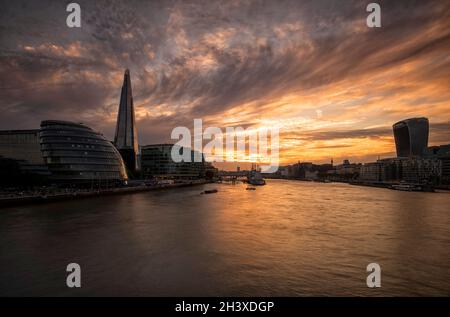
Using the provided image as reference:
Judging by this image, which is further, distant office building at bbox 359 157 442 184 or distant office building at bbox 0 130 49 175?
distant office building at bbox 359 157 442 184

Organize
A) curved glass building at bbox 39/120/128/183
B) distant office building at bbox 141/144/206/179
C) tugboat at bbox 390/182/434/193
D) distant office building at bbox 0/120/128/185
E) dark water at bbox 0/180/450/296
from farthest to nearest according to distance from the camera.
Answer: distant office building at bbox 141/144/206/179, tugboat at bbox 390/182/434/193, distant office building at bbox 0/120/128/185, curved glass building at bbox 39/120/128/183, dark water at bbox 0/180/450/296

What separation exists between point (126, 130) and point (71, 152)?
95.6 m

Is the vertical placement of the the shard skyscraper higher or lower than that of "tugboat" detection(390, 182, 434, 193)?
higher

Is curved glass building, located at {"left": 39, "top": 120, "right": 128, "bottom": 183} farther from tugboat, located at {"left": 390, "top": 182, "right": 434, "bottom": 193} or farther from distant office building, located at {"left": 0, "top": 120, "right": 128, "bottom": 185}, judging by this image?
tugboat, located at {"left": 390, "top": 182, "right": 434, "bottom": 193}

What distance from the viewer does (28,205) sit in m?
45.7

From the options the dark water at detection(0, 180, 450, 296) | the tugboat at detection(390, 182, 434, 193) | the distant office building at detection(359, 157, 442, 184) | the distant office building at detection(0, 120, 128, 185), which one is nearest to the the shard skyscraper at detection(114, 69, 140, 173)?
the distant office building at detection(0, 120, 128, 185)

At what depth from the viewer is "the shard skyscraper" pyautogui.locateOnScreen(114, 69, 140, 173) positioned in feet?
559

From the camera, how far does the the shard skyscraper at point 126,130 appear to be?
559 feet

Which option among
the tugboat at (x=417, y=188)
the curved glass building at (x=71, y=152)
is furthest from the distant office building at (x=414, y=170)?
the curved glass building at (x=71, y=152)

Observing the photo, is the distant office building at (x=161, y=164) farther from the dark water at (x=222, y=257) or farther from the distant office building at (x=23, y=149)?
the dark water at (x=222, y=257)

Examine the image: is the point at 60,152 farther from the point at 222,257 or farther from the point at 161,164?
the point at 161,164

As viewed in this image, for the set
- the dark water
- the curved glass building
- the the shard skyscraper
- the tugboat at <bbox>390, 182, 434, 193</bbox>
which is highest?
the the shard skyscraper
